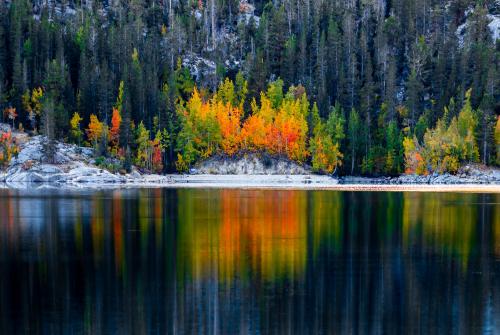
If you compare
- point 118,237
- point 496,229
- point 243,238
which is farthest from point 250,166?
point 118,237

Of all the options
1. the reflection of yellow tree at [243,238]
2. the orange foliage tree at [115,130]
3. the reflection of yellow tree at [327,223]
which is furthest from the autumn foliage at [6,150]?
the reflection of yellow tree at [327,223]

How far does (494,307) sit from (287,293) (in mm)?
7946

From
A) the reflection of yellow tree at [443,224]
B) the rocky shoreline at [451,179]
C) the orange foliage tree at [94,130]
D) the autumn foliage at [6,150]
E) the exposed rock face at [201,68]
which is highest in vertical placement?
the exposed rock face at [201,68]

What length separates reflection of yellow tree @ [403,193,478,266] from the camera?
1745 inches

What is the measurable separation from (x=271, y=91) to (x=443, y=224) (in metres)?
113

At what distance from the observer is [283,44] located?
Answer: 606ft

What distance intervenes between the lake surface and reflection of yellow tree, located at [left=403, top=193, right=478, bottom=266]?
5.4 inches

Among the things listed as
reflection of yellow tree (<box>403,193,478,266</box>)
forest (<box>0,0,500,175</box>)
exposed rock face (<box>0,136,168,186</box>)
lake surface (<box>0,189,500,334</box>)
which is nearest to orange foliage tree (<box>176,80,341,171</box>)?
forest (<box>0,0,500,175</box>)

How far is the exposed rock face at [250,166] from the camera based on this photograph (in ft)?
498

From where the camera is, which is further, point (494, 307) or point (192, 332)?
point (494, 307)

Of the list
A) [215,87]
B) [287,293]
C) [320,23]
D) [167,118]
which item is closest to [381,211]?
[287,293]

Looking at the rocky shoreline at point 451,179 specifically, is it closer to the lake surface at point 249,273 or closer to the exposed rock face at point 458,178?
the exposed rock face at point 458,178

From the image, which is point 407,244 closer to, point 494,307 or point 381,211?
point 494,307

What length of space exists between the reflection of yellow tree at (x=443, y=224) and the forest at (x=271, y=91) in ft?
232
